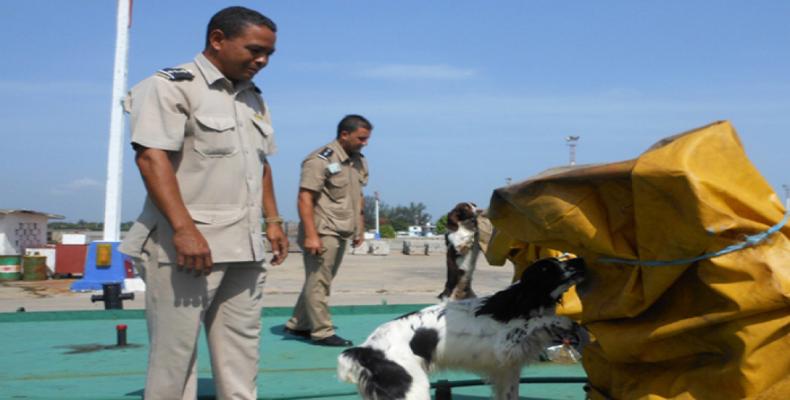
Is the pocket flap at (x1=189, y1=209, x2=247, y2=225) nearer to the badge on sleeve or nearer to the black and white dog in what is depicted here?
the black and white dog

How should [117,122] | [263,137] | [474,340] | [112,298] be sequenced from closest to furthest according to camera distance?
[474,340] < [263,137] < [112,298] < [117,122]

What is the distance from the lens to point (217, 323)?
4.05 m

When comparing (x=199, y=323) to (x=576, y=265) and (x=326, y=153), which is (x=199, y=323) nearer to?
(x=576, y=265)

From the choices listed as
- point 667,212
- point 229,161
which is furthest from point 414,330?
point 667,212

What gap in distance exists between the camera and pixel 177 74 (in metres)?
3.74

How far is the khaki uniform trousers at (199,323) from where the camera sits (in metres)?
3.71

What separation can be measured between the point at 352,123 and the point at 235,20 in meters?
3.71

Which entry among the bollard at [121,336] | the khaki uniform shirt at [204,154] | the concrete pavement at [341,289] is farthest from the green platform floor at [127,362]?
the concrete pavement at [341,289]

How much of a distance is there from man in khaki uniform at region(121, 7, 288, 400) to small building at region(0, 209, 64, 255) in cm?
2419

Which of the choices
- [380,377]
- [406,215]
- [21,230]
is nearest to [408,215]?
Result: [406,215]

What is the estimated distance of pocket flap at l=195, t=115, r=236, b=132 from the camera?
3771mm

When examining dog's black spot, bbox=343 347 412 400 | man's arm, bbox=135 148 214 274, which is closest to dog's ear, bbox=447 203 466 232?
dog's black spot, bbox=343 347 412 400

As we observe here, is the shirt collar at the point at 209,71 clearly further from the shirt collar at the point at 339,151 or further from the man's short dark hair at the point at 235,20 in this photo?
the shirt collar at the point at 339,151

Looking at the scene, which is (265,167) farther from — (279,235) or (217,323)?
(217,323)
